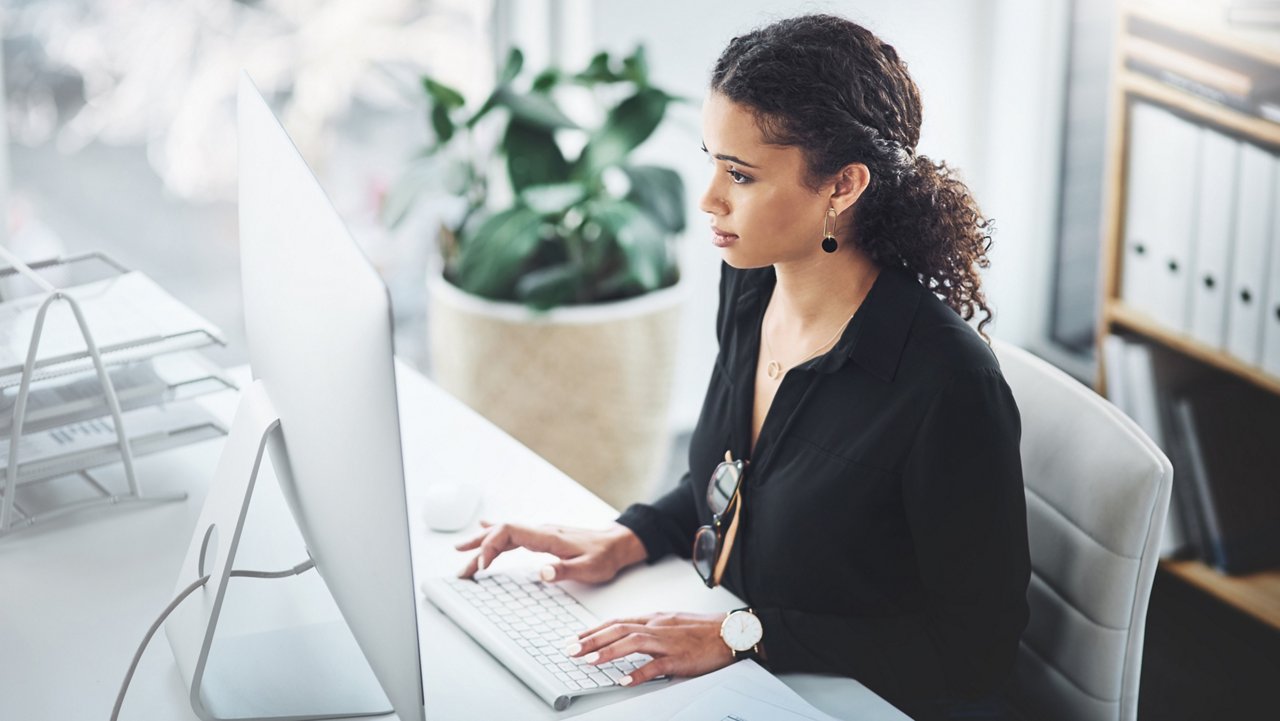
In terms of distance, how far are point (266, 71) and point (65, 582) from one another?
5.45ft

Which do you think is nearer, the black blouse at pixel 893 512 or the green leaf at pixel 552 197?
the black blouse at pixel 893 512

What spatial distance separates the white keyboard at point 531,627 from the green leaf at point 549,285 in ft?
3.79

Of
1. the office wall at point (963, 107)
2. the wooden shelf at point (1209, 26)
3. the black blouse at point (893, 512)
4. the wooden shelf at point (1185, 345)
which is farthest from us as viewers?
the office wall at point (963, 107)

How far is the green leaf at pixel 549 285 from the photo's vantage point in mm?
2457

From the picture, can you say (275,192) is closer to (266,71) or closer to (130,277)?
(130,277)

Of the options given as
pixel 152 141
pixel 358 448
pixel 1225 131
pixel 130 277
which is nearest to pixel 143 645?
pixel 358 448

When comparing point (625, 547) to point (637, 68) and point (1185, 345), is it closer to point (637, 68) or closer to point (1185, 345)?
point (637, 68)

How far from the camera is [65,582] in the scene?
4.39 feet

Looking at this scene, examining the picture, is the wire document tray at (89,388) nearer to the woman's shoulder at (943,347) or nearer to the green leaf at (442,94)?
the woman's shoulder at (943,347)

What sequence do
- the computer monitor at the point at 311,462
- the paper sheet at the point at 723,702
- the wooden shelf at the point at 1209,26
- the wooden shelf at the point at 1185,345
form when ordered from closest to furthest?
the computer monitor at the point at 311,462 < the paper sheet at the point at 723,702 < the wooden shelf at the point at 1209,26 < the wooden shelf at the point at 1185,345

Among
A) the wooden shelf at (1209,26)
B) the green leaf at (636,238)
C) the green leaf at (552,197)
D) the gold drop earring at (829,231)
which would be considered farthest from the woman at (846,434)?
the wooden shelf at (1209,26)

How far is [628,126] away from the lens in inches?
98.2

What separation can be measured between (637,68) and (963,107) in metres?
1.12

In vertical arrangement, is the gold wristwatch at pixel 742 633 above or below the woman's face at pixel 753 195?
below
